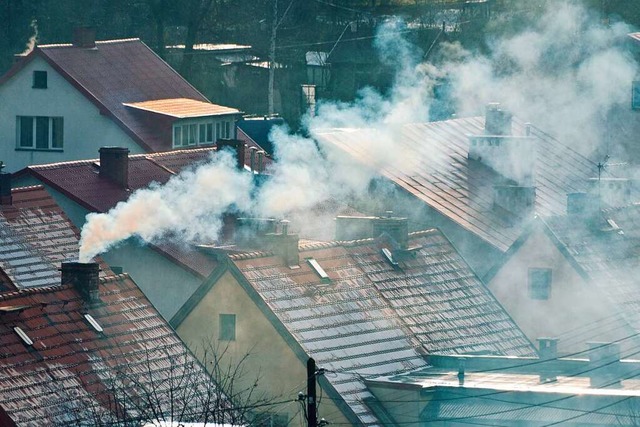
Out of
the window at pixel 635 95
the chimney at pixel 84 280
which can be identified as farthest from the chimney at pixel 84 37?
the chimney at pixel 84 280

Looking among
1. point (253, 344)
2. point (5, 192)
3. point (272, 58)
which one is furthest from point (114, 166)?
point (272, 58)

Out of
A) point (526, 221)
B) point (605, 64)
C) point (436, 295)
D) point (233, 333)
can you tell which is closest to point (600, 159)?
point (605, 64)

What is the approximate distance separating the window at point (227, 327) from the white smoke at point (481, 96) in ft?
45.0

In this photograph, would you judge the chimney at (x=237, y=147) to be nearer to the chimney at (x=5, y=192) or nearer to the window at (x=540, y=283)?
the window at (x=540, y=283)

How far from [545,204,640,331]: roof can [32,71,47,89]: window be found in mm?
18863

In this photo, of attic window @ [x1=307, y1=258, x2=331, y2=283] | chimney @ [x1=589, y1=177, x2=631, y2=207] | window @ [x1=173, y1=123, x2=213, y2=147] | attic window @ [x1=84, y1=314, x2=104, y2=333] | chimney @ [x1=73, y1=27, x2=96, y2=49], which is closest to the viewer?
attic window @ [x1=84, y1=314, x2=104, y2=333]

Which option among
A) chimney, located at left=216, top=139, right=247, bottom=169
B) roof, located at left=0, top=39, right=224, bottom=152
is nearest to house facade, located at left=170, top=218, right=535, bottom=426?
chimney, located at left=216, top=139, right=247, bottom=169

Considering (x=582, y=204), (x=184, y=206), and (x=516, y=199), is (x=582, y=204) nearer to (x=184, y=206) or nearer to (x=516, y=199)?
(x=516, y=199)

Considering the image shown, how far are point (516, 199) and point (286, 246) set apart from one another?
17435mm

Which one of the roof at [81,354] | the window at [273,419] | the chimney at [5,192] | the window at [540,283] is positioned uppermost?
the chimney at [5,192]

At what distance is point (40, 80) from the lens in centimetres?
6669

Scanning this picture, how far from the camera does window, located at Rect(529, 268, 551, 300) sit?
4931cm

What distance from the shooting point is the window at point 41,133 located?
65.9m

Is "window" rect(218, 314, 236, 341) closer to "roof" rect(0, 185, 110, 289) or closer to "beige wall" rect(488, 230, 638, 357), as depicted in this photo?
"roof" rect(0, 185, 110, 289)
